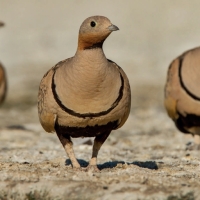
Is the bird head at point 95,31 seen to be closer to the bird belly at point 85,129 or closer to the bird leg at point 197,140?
the bird belly at point 85,129

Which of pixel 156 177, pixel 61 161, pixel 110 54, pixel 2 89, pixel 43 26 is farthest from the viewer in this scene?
pixel 43 26

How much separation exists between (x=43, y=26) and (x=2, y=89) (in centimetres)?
1372

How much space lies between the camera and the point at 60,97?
249 inches

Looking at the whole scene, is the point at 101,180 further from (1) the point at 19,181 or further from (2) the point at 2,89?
(2) the point at 2,89

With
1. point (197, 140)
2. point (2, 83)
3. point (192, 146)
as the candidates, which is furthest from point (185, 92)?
point (2, 83)

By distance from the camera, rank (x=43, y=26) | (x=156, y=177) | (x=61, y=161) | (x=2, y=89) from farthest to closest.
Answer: (x=43, y=26) → (x=2, y=89) → (x=61, y=161) → (x=156, y=177)

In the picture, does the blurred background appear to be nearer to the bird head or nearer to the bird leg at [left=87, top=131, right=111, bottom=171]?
the bird leg at [left=87, top=131, right=111, bottom=171]

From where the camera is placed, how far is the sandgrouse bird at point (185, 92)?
8555 mm

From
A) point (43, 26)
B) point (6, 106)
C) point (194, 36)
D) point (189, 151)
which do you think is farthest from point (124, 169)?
point (43, 26)

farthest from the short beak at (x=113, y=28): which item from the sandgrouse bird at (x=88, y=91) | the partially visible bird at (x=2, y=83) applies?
the partially visible bird at (x=2, y=83)

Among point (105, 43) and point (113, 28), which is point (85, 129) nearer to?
point (113, 28)

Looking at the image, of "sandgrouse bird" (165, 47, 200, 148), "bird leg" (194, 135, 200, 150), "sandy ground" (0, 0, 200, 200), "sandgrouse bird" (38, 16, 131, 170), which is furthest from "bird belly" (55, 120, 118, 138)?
"bird leg" (194, 135, 200, 150)

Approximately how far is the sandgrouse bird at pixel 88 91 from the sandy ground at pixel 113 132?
1.53 ft

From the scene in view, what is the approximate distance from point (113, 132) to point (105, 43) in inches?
470
